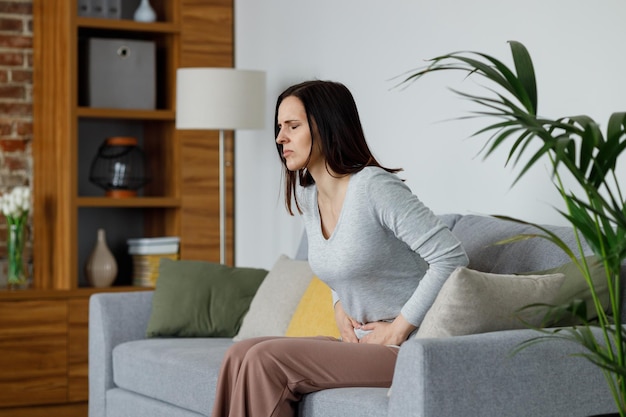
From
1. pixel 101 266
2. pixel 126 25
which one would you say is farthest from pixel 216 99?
pixel 101 266

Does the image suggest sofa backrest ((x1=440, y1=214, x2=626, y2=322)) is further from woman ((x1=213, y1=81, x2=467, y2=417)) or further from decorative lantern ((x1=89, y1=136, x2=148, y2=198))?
decorative lantern ((x1=89, y1=136, x2=148, y2=198))

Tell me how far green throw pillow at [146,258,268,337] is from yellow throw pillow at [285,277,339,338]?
46cm

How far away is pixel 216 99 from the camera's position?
4.90m

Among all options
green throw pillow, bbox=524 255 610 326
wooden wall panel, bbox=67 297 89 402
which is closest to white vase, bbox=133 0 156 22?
wooden wall panel, bbox=67 297 89 402

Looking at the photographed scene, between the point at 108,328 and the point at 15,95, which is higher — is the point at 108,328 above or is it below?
below

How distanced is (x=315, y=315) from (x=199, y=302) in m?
0.72

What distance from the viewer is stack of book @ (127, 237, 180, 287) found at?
17.4 ft

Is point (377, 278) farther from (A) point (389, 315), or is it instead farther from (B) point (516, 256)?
(B) point (516, 256)

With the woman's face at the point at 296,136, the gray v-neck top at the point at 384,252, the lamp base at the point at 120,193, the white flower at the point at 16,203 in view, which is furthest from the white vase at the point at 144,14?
the gray v-neck top at the point at 384,252

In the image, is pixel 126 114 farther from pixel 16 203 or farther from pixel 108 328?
pixel 108 328

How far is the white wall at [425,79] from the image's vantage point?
10.8ft

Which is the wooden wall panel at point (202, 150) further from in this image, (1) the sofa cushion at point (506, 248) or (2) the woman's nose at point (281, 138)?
(2) the woman's nose at point (281, 138)

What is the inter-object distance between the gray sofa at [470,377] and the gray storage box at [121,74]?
201cm

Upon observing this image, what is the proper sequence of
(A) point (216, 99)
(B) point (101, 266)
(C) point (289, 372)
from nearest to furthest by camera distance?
1. (C) point (289, 372)
2. (A) point (216, 99)
3. (B) point (101, 266)
